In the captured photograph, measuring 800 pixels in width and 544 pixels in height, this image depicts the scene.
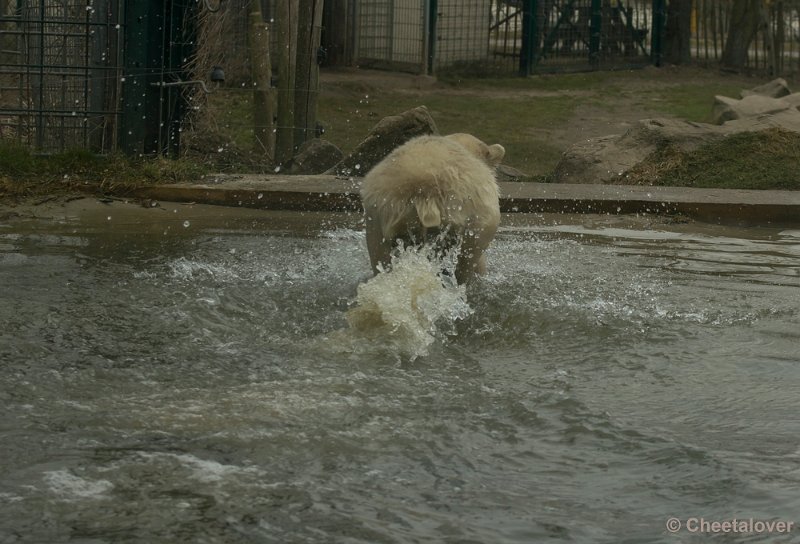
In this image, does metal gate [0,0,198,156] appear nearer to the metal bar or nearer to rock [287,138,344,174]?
the metal bar

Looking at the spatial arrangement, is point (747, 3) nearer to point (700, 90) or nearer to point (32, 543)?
point (700, 90)

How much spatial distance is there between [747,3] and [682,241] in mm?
17526

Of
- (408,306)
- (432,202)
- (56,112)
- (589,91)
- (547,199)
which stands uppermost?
(589,91)

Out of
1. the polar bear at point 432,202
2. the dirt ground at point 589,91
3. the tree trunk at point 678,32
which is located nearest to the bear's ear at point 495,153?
the polar bear at point 432,202

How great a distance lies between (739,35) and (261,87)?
16.3 metres

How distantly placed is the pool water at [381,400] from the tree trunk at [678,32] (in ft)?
60.5

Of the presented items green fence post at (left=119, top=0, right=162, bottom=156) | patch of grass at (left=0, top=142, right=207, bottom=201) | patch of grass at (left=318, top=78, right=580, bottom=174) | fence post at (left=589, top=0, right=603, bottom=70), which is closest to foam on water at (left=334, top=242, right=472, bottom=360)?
patch of grass at (left=0, top=142, right=207, bottom=201)

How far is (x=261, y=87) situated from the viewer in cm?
1170

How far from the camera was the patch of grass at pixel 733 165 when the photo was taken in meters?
10.5

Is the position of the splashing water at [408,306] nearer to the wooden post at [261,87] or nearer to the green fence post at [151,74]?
the green fence post at [151,74]

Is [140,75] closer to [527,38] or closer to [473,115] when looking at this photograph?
[473,115]

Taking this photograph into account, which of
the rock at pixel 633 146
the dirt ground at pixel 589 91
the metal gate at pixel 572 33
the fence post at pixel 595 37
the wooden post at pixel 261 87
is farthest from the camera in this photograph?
the fence post at pixel 595 37

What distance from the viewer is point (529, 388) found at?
4.89 metres

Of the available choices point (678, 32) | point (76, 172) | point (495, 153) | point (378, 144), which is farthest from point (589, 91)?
point (495, 153)
